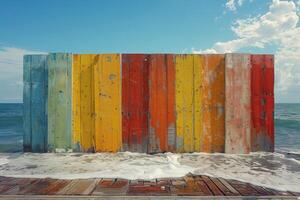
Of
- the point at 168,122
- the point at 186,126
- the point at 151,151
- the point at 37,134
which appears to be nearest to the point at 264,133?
the point at 186,126

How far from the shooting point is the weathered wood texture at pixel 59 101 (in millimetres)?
5965

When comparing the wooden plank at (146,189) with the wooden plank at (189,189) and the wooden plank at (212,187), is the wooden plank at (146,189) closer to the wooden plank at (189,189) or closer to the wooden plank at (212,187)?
the wooden plank at (189,189)

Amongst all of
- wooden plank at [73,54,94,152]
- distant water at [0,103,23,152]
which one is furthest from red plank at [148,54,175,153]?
distant water at [0,103,23,152]

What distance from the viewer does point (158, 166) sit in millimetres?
4883

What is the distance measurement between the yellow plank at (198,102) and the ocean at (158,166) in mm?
291

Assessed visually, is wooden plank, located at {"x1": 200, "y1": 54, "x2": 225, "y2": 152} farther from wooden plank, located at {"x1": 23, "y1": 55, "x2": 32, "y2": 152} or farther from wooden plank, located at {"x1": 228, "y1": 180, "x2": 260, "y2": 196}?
wooden plank, located at {"x1": 23, "y1": 55, "x2": 32, "y2": 152}

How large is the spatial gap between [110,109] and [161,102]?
3.47 ft

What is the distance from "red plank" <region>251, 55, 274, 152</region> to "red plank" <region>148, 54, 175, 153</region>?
1.67m

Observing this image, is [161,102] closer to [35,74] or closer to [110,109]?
[110,109]

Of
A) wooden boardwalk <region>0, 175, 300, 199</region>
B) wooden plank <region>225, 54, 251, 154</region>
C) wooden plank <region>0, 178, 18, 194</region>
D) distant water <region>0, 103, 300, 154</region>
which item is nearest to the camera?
wooden boardwalk <region>0, 175, 300, 199</region>

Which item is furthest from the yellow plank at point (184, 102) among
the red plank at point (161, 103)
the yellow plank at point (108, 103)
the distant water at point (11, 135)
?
the distant water at point (11, 135)

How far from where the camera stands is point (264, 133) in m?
5.98

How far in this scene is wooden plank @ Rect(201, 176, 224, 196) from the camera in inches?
142

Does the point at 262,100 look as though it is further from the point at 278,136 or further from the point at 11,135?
the point at 11,135
